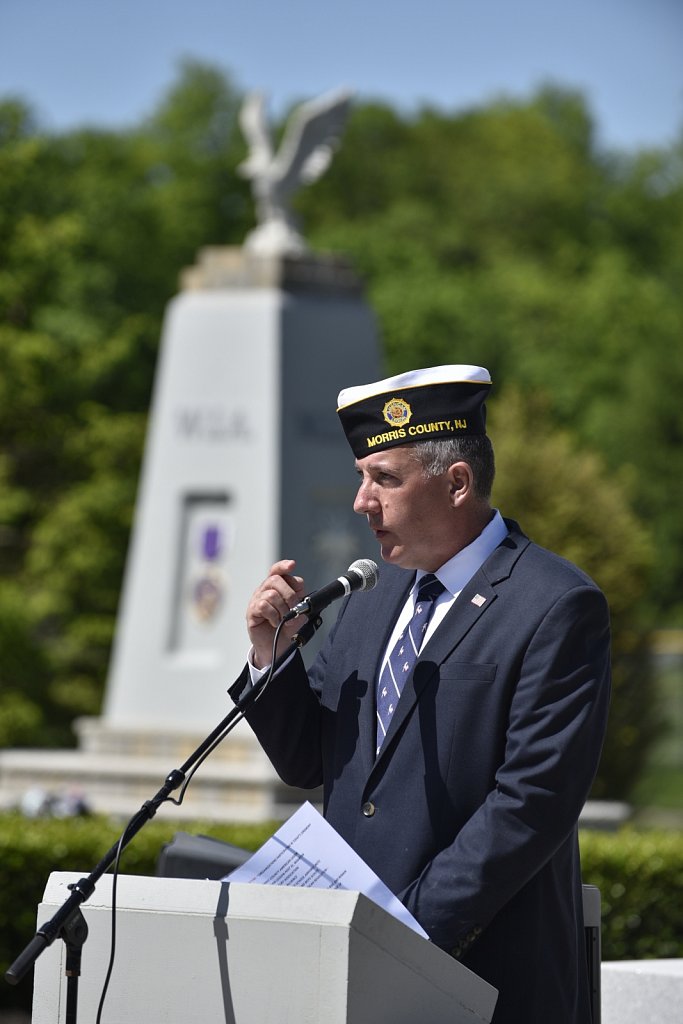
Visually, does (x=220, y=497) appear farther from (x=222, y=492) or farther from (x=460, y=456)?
(x=460, y=456)

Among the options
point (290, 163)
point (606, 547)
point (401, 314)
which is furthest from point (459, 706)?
point (401, 314)

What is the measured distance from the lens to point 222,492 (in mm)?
14008

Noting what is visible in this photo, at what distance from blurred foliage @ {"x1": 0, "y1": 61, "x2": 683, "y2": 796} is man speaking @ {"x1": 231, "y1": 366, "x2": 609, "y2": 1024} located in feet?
49.1

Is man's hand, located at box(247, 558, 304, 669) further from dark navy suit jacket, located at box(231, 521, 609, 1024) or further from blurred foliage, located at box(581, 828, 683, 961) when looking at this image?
blurred foliage, located at box(581, 828, 683, 961)

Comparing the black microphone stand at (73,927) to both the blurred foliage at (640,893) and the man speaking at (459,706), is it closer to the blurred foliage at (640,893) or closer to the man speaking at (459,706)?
the man speaking at (459,706)

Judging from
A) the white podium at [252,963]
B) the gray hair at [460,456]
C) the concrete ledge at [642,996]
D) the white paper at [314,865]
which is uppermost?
the gray hair at [460,456]

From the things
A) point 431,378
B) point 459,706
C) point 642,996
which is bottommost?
point 642,996

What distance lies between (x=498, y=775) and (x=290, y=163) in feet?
40.6

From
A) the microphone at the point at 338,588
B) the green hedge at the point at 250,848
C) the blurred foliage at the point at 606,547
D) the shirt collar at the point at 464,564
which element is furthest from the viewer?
the blurred foliage at the point at 606,547

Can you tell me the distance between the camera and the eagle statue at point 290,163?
48.9 ft

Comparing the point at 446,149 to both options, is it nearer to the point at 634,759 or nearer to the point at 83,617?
the point at 83,617

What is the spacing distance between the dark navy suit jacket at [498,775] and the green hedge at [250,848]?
197 inches

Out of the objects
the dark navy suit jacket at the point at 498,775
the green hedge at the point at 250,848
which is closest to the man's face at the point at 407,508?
the dark navy suit jacket at the point at 498,775

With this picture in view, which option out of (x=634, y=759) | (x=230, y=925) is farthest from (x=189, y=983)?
(x=634, y=759)
